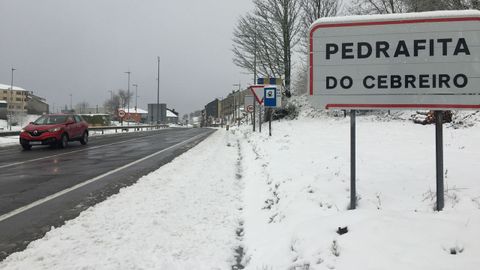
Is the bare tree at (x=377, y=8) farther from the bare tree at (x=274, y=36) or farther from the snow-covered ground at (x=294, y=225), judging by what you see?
the snow-covered ground at (x=294, y=225)

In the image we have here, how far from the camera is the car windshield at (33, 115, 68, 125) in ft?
64.0

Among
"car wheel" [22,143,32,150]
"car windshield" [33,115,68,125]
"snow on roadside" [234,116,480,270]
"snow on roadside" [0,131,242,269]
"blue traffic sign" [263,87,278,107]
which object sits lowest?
"snow on roadside" [0,131,242,269]

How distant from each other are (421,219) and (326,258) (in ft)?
3.88

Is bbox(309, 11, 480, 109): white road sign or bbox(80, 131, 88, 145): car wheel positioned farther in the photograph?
bbox(80, 131, 88, 145): car wheel

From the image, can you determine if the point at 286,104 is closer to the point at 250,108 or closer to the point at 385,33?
the point at 250,108

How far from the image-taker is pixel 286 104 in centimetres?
3275

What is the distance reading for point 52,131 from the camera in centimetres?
1859

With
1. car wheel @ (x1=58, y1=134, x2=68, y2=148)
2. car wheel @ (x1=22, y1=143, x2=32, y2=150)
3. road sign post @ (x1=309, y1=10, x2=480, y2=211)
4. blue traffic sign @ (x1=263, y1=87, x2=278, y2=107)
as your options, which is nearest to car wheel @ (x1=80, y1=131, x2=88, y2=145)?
car wheel @ (x1=58, y1=134, x2=68, y2=148)

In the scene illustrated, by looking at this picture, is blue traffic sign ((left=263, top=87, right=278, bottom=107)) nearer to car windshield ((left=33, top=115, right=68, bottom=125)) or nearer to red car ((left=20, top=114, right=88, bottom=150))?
red car ((left=20, top=114, right=88, bottom=150))

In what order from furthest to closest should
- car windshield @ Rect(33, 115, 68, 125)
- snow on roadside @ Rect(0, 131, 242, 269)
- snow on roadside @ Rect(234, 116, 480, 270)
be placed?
car windshield @ Rect(33, 115, 68, 125) → snow on roadside @ Rect(0, 131, 242, 269) → snow on roadside @ Rect(234, 116, 480, 270)

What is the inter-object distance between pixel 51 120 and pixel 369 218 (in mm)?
18790

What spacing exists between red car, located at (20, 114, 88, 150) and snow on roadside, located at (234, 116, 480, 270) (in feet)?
45.2

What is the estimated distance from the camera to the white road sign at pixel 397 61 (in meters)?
4.64

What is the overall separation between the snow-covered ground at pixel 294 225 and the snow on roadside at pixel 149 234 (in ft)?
0.04
